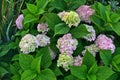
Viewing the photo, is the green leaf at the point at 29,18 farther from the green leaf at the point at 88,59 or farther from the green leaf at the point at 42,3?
the green leaf at the point at 88,59

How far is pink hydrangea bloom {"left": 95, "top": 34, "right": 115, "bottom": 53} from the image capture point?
202 centimetres

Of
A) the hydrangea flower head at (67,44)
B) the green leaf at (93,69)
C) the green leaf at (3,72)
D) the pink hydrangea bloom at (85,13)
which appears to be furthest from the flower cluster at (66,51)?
the green leaf at (3,72)

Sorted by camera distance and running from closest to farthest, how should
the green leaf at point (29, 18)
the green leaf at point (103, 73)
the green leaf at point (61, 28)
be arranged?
the green leaf at point (103, 73)
the green leaf at point (61, 28)
the green leaf at point (29, 18)

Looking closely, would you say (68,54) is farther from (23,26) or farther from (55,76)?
(23,26)

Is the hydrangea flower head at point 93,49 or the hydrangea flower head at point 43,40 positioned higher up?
the hydrangea flower head at point 43,40

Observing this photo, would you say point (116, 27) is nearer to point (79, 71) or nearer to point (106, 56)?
Result: point (106, 56)

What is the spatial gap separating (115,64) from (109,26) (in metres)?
0.27

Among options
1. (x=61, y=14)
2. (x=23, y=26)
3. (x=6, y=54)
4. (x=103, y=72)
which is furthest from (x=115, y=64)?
(x=6, y=54)

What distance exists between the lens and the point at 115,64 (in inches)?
78.4

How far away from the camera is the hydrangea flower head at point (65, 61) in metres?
1.98

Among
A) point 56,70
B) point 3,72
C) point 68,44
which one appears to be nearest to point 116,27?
point 68,44

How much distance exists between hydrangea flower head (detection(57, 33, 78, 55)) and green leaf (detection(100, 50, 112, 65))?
18 cm

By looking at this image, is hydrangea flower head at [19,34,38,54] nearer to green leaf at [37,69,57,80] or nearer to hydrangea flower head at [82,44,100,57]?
green leaf at [37,69,57,80]

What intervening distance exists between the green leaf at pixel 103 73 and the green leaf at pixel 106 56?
0.18ft
